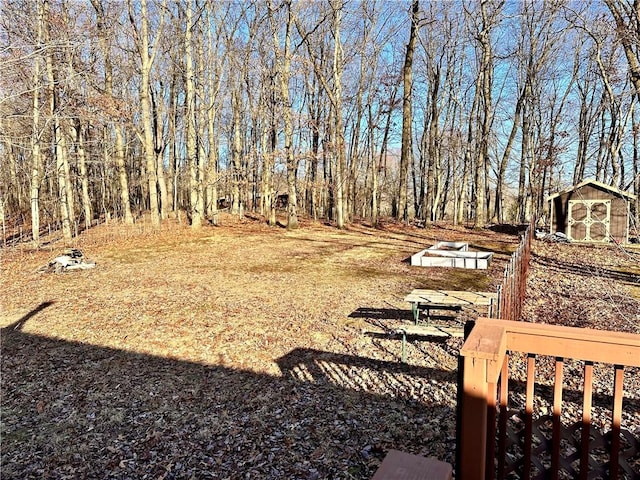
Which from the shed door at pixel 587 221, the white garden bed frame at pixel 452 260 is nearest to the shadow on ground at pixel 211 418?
the white garden bed frame at pixel 452 260

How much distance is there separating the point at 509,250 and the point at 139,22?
61.9 ft

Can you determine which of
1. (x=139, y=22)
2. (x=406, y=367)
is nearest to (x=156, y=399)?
(x=406, y=367)

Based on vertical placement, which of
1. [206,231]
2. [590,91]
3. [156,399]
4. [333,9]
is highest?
[333,9]

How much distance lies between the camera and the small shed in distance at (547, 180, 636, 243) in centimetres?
1567

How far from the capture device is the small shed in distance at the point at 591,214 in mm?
15672

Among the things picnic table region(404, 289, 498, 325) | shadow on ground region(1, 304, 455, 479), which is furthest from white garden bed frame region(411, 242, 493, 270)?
shadow on ground region(1, 304, 455, 479)

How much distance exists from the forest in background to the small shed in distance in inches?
34.8

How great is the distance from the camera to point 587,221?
52.2 feet

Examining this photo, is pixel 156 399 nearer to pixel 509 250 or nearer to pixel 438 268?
pixel 438 268

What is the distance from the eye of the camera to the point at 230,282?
30.6ft

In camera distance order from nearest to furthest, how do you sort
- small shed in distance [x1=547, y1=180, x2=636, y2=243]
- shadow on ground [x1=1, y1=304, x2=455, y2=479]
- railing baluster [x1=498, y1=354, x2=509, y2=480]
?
railing baluster [x1=498, y1=354, x2=509, y2=480] < shadow on ground [x1=1, y1=304, x2=455, y2=479] < small shed in distance [x1=547, y1=180, x2=636, y2=243]

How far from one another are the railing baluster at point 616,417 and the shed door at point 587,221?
16.2 m

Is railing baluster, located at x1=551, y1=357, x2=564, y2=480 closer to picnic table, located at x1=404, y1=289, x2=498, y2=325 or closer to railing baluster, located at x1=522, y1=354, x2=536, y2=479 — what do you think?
railing baluster, located at x1=522, y1=354, x2=536, y2=479

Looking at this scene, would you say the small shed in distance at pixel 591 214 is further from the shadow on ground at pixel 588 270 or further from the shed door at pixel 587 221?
the shadow on ground at pixel 588 270
